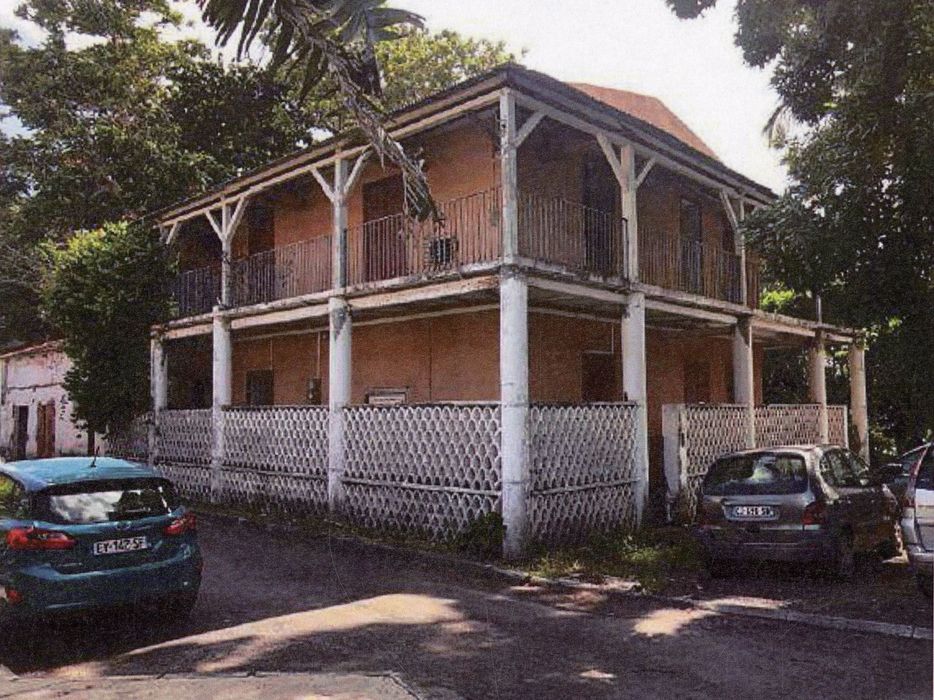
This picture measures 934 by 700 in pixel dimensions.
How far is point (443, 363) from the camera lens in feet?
45.2

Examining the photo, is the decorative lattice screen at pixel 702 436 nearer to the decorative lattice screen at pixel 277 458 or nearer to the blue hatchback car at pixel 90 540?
the decorative lattice screen at pixel 277 458

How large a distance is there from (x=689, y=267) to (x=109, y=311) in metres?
11.9

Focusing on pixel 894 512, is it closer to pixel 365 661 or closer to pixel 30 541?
pixel 365 661

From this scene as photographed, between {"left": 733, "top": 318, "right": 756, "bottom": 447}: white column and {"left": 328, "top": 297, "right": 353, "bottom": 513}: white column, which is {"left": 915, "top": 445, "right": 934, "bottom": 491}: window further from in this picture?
{"left": 328, "top": 297, "right": 353, "bottom": 513}: white column

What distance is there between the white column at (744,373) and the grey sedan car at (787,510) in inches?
214

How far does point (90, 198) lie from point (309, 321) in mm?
10593

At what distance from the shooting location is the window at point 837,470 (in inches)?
331

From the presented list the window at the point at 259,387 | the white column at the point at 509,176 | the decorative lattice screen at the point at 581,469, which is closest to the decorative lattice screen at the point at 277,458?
the window at the point at 259,387

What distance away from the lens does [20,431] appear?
82.5ft

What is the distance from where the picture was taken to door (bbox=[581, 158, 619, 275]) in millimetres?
12736

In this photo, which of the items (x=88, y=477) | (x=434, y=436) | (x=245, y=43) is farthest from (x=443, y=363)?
(x=245, y=43)

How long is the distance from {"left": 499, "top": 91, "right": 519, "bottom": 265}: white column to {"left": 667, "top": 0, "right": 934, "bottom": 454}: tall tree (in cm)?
235

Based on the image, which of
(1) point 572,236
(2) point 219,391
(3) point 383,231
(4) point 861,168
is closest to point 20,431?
(2) point 219,391

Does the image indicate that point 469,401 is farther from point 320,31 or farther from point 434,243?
point 320,31
